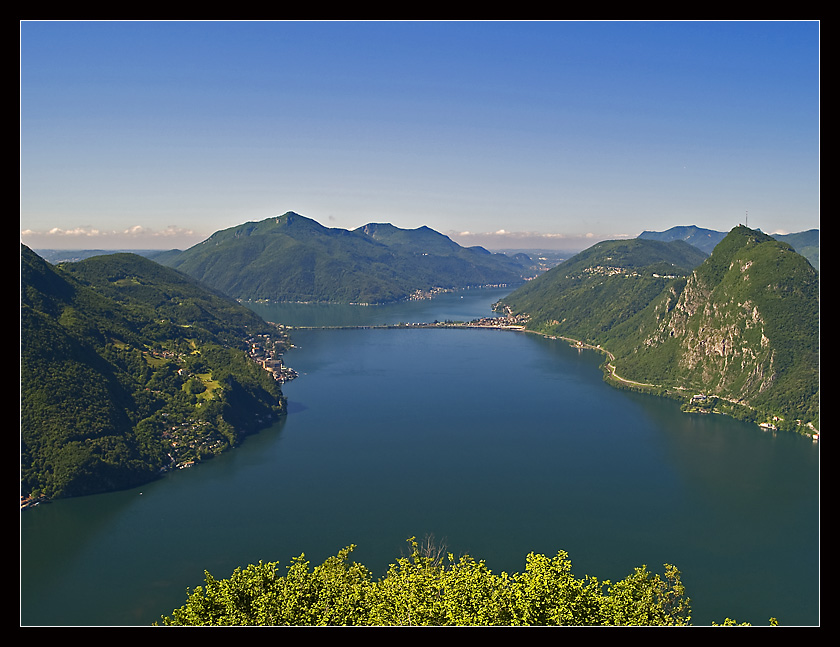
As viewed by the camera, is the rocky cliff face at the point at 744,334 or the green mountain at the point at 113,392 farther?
the rocky cliff face at the point at 744,334

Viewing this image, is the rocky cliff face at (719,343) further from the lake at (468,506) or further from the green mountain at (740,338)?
the lake at (468,506)

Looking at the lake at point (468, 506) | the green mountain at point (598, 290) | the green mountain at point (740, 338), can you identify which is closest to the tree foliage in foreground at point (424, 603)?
the lake at point (468, 506)

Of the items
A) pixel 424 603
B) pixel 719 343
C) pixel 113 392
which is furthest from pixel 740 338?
pixel 424 603

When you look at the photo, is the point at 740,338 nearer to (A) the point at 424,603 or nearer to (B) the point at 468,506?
(B) the point at 468,506

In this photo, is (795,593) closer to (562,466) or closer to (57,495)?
(562,466)

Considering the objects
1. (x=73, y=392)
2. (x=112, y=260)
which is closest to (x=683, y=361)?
(x=73, y=392)
